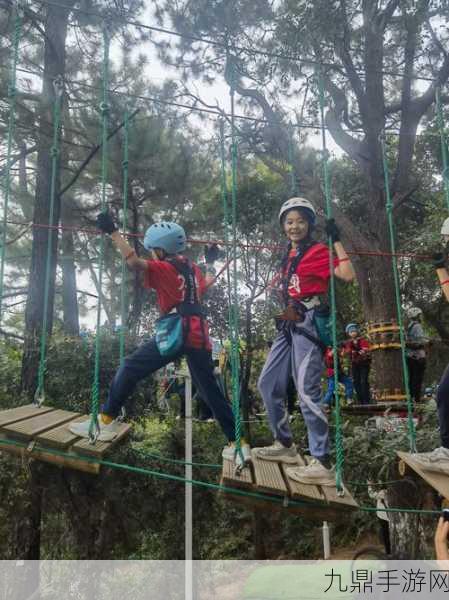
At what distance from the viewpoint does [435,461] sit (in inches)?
95.6

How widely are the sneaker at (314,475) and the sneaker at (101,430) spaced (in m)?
0.86

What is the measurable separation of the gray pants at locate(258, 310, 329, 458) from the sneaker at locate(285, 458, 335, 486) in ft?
0.19

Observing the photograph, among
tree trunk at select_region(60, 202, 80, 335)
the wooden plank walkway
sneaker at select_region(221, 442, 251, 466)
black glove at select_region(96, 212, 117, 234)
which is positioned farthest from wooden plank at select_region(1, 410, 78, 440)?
tree trunk at select_region(60, 202, 80, 335)

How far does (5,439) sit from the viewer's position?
2.26m

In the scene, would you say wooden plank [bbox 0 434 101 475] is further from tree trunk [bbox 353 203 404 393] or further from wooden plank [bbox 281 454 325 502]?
tree trunk [bbox 353 203 404 393]

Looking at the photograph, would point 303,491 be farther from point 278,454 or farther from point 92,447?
point 92,447

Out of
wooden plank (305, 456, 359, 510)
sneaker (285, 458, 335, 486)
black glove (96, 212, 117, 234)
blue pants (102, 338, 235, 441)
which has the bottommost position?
wooden plank (305, 456, 359, 510)

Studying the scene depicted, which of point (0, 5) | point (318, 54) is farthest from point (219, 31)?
point (0, 5)

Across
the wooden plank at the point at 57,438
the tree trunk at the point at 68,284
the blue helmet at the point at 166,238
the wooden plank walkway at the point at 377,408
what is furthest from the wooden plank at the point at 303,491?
the tree trunk at the point at 68,284

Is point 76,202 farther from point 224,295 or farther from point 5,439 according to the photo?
point 5,439

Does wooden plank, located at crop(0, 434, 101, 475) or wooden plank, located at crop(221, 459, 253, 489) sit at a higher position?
wooden plank, located at crop(0, 434, 101, 475)

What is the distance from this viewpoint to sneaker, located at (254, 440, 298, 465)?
247 cm

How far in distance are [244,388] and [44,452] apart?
5.40 m

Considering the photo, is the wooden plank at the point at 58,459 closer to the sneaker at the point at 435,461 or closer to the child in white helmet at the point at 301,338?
the child in white helmet at the point at 301,338
